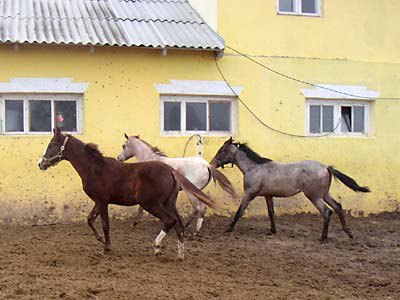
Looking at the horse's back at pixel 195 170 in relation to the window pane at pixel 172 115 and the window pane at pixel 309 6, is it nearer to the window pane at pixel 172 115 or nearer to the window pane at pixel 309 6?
the window pane at pixel 172 115

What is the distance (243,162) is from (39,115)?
387cm

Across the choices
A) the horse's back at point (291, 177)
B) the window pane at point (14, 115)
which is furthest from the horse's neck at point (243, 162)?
the window pane at point (14, 115)

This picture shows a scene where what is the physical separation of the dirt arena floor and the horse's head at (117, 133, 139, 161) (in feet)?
4.10

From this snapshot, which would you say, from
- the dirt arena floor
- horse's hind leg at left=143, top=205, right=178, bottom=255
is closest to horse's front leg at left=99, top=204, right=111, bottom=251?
the dirt arena floor

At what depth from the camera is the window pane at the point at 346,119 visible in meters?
12.8

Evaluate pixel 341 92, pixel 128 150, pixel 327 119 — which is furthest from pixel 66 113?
pixel 341 92

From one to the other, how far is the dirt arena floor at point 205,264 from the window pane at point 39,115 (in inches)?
72.9

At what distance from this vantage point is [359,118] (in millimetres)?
12930

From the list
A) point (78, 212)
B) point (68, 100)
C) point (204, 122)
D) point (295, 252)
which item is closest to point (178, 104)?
point (204, 122)

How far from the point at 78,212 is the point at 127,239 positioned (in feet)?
6.32

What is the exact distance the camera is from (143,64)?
1144 centimetres

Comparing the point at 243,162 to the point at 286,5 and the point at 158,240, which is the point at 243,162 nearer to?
the point at 158,240

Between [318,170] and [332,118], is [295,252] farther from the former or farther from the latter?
[332,118]

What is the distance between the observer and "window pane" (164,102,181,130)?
11742 mm
